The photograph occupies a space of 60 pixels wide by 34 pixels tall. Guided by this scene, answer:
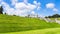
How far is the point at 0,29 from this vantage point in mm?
52656

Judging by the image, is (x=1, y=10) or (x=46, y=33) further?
(x=1, y=10)

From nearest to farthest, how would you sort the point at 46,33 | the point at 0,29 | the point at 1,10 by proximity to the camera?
the point at 46,33, the point at 0,29, the point at 1,10

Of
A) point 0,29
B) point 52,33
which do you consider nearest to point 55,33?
point 52,33

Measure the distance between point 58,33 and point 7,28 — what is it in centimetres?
2291

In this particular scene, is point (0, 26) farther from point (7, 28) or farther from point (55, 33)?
point (55, 33)

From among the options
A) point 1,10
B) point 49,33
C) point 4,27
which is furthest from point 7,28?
point 1,10

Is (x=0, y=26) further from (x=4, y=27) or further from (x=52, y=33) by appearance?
(x=52, y=33)

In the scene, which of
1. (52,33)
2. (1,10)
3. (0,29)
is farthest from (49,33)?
(1,10)

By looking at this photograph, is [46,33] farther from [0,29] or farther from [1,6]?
[1,6]

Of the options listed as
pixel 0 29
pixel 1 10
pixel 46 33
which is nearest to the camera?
pixel 46 33

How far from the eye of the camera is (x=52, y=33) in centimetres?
3712

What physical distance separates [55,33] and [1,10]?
7030cm

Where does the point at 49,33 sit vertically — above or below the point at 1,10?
below

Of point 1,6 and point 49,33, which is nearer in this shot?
point 49,33
